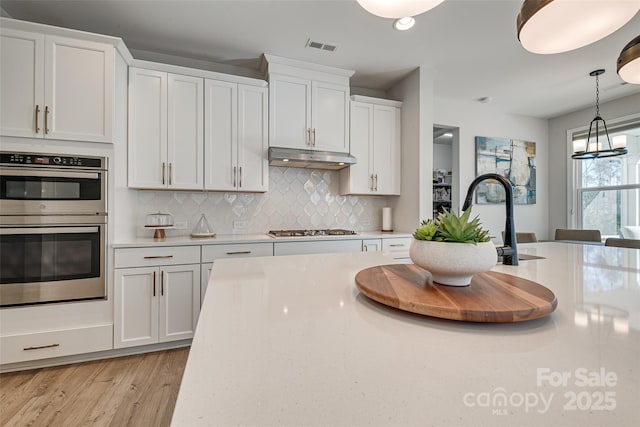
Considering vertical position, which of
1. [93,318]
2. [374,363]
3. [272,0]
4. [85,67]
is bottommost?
[93,318]

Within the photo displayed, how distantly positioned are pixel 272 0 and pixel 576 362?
250 centimetres

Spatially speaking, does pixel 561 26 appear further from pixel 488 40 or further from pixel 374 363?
pixel 488 40

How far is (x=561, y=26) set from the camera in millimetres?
957

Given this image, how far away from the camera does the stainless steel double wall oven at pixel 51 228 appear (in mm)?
1896

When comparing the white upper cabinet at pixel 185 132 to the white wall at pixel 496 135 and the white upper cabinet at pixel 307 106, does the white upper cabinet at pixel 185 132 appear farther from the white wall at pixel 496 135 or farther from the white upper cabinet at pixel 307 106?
the white wall at pixel 496 135

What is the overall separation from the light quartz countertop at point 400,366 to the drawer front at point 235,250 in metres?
1.70

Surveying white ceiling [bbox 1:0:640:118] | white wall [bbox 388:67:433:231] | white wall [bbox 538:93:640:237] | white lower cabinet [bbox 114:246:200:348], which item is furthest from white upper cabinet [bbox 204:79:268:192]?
white wall [bbox 538:93:640:237]

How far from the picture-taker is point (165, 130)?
2.51 m

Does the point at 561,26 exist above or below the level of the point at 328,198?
above

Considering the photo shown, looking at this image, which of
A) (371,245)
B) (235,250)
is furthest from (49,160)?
(371,245)

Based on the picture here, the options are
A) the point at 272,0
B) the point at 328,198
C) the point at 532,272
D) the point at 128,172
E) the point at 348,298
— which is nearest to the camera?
the point at 348,298

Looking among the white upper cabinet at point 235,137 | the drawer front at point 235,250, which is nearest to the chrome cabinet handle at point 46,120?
the white upper cabinet at point 235,137

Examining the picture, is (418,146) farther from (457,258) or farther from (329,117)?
(457,258)

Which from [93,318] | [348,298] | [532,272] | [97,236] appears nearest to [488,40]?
[532,272]
